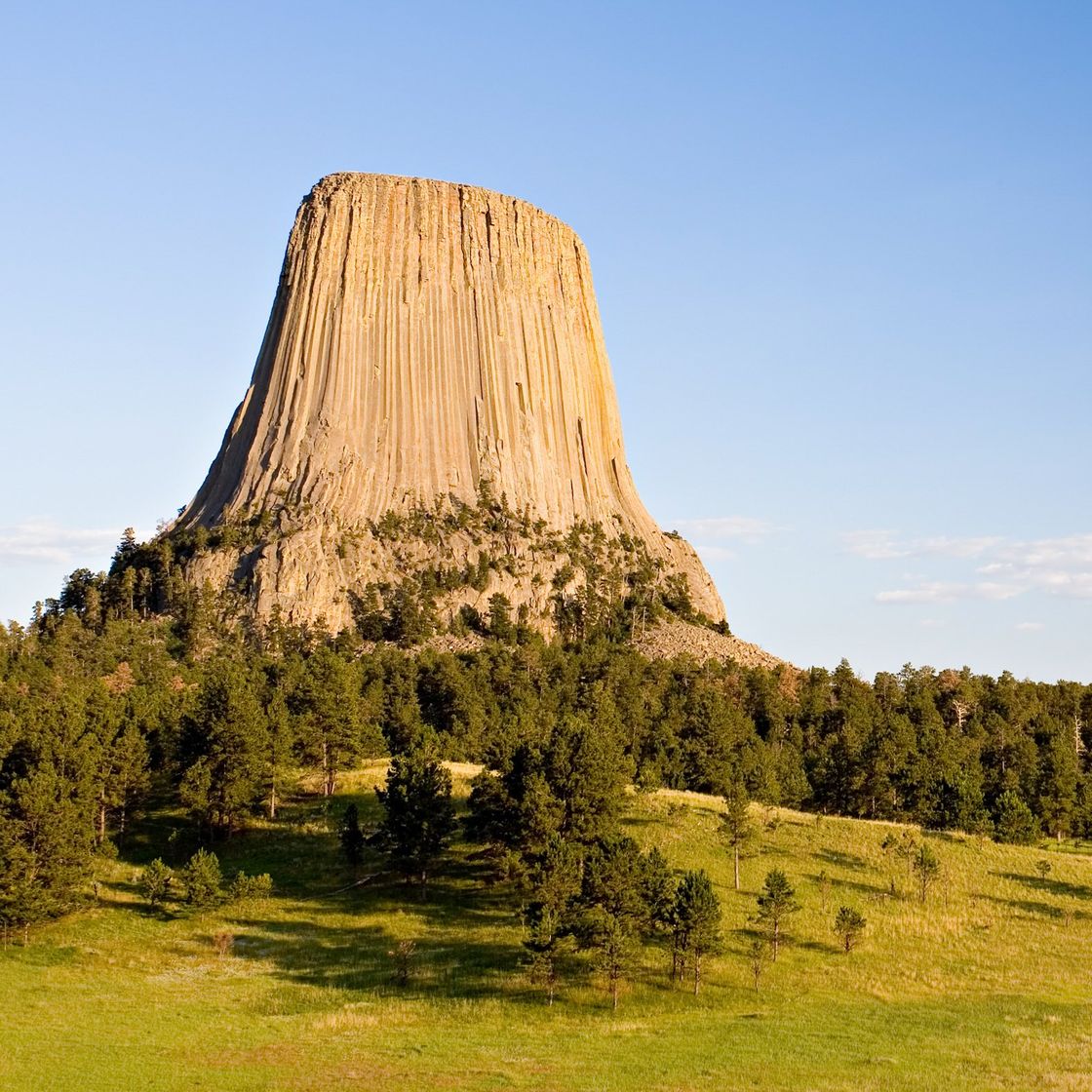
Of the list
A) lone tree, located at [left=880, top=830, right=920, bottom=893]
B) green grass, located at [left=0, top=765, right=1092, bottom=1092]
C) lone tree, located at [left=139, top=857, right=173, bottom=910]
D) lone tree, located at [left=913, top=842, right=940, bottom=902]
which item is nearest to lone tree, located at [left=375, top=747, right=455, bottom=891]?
green grass, located at [left=0, top=765, right=1092, bottom=1092]

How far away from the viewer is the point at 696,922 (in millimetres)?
53656

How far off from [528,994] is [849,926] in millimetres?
15003

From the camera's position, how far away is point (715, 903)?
54.4 meters

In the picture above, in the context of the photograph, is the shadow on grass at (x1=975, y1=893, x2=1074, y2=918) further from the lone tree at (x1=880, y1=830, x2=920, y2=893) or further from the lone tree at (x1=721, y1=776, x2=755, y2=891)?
the lone tree at (x1=721, y1=776, x2=755, y2=891)

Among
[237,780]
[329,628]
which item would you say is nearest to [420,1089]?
[237,780]

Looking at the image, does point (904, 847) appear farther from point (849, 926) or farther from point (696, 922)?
point (696, 922)

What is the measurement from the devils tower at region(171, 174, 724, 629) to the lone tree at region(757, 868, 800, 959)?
100142mm

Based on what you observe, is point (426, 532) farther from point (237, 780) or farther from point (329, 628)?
point (237, 780)

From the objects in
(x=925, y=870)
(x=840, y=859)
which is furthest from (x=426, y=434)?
(x=925, y=870)

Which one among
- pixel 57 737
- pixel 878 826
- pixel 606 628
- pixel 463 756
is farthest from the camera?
pixel 606 628

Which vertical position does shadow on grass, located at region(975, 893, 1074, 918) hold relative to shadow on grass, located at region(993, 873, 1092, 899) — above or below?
below

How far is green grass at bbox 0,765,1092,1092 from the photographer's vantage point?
1710 inches

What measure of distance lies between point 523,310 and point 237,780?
129 m

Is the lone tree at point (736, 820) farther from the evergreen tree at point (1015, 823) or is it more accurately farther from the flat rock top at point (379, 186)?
the flat rock top at point (379, 186)
